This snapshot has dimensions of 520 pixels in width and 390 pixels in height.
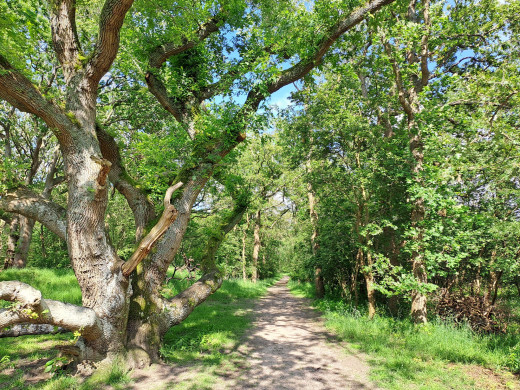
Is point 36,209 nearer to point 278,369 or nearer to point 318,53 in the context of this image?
point 278,369

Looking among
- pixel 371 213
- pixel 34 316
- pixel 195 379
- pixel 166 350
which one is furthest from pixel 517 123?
pixel 34 316

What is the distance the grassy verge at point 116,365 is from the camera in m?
4.14

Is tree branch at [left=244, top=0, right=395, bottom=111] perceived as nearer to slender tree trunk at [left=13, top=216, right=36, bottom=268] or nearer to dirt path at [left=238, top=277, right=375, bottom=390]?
dirt path at [left=238, top=277, right=375, bottom=390]

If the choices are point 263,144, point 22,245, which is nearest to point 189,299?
point 263,144

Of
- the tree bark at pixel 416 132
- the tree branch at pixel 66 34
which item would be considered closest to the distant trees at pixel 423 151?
the tree bark at pixel 416 132

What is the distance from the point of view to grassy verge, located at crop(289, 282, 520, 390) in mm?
4301

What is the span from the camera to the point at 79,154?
15.5 feet

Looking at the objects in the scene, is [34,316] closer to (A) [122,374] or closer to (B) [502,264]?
(A) [122,374]

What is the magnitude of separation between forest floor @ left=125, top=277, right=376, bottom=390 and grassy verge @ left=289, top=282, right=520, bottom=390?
0.43 metres

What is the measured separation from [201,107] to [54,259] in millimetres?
24447

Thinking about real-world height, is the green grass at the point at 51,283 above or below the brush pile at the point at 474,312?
above

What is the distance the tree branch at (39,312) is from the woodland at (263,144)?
20 millimetres

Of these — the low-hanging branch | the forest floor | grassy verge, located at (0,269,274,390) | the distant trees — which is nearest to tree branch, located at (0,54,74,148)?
the low-hanging branch

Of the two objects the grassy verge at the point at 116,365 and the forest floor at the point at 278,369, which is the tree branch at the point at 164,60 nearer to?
the grassy verge at the point at 116,365
